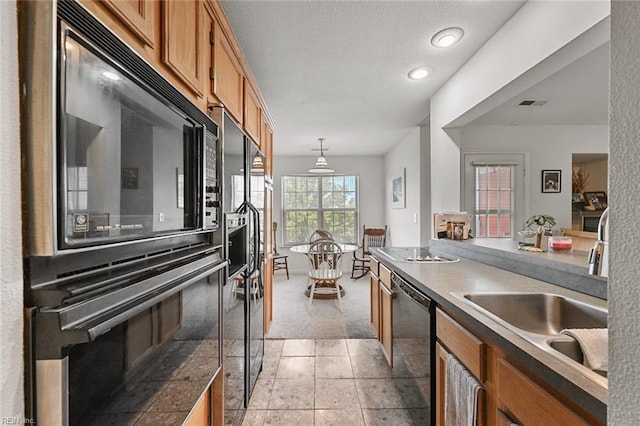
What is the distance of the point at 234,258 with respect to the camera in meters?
1.70

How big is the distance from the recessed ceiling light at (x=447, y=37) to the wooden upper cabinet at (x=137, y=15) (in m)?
1.65

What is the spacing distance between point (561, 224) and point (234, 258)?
4362 millimetres

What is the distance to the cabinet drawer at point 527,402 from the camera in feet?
2.35

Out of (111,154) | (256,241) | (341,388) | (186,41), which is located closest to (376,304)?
(341,388)

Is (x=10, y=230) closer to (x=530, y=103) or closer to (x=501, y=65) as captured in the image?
(x=501, y=65)

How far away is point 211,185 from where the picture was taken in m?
1.20

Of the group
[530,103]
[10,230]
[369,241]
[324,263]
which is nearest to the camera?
[10,230]

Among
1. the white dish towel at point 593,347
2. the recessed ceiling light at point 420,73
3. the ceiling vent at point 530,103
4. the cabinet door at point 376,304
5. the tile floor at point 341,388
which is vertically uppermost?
the ceiling vent at point 530,103

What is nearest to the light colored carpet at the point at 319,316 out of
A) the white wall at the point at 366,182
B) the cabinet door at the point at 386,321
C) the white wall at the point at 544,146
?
the cabinet door at the point at 386,321

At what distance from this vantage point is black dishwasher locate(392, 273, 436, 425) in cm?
146

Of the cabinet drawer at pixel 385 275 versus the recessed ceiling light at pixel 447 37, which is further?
the cabinet drawer at pixel 385 275

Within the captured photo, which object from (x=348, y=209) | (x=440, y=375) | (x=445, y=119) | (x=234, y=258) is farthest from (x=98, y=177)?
(x=348, y=209)

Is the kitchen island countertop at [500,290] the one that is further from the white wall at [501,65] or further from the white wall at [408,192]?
the white wall at [408,192]

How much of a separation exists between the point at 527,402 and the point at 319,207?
562cm
